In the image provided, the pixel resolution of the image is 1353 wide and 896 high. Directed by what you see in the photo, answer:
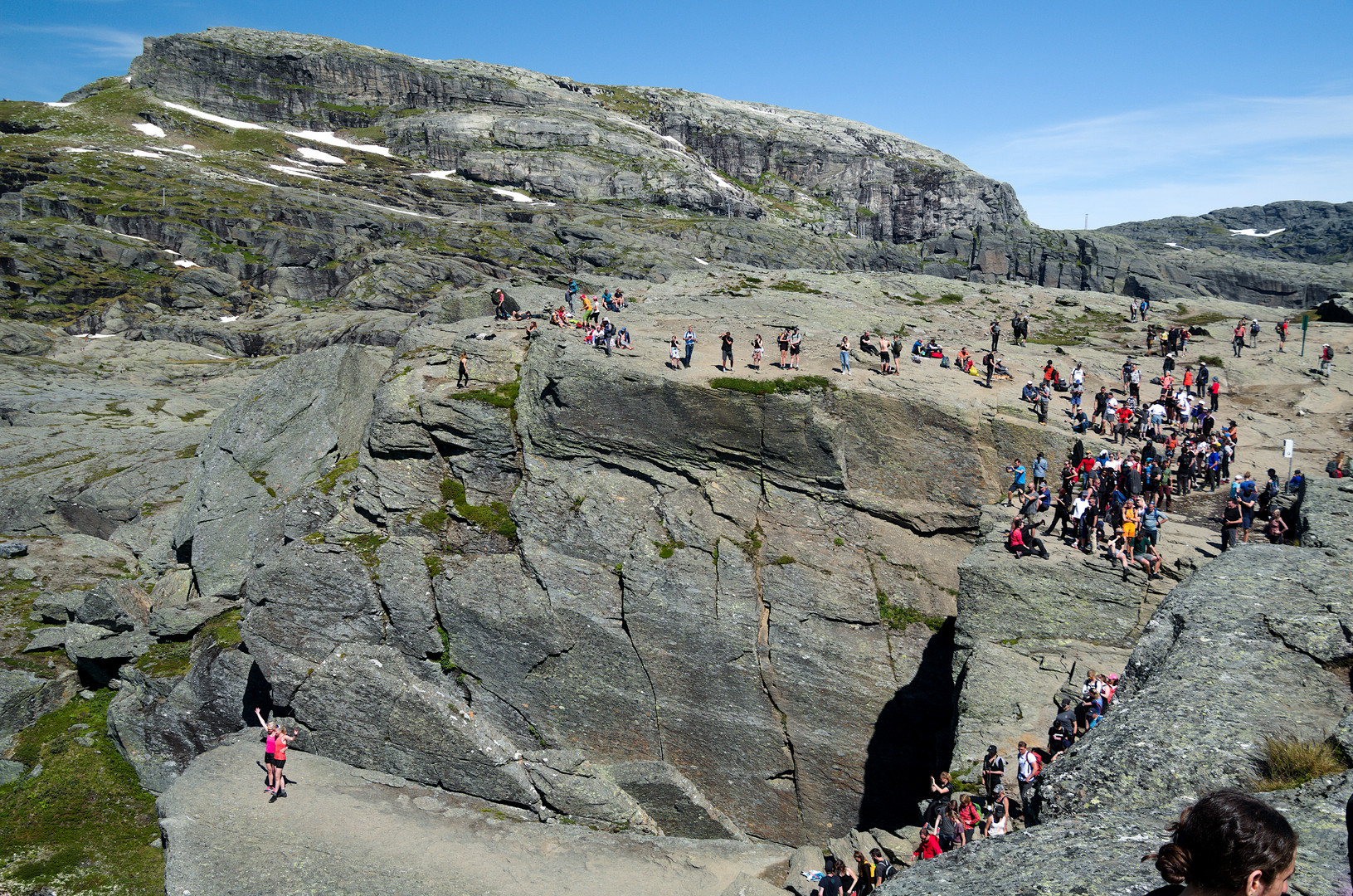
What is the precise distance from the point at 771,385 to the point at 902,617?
12.2 metres

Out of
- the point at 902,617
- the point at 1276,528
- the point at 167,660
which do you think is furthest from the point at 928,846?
the point at 167,660

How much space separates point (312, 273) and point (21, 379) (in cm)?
5602

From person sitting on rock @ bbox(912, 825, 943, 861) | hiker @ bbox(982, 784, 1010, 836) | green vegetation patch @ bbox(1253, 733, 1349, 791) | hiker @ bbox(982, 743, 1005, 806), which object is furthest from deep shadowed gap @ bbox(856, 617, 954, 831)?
green vegetation patch @ bbox(1253, 733, 1349, 791)

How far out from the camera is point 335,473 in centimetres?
4006

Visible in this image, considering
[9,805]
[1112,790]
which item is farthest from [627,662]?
[9,805]

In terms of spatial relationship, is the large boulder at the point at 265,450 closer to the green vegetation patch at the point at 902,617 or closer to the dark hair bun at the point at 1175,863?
the green vegetation patch at the point at 902,617

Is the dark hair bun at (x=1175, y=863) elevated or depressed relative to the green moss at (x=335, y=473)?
elevated

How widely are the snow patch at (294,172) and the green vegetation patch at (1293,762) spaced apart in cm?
18859

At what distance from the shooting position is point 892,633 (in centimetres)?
3288

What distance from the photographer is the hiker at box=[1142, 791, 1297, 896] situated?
4.30 meters

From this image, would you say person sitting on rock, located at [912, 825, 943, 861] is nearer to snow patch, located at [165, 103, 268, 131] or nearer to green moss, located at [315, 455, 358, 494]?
green moss, located at [315, 455, 358, 494]

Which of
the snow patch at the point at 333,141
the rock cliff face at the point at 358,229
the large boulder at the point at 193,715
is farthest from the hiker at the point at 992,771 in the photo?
the snow patch at the point at 333,141

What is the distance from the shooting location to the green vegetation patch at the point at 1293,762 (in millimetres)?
10719

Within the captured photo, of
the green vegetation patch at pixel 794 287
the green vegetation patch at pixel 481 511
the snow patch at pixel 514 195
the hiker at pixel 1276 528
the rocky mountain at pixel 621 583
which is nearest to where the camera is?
the hiker at pixel 1276 528
